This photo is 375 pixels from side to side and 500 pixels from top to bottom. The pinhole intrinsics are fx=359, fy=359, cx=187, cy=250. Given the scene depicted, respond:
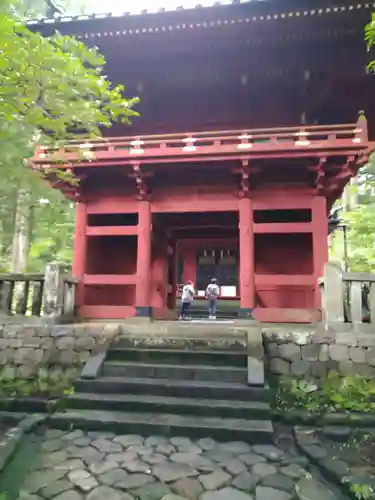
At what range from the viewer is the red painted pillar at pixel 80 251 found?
9180 millimetres

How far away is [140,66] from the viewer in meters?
9.23

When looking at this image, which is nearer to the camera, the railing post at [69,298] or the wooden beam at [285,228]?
the railing post at [69,298]

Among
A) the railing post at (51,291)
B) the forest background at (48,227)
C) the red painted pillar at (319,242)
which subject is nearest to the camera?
the railing post at (51,291)

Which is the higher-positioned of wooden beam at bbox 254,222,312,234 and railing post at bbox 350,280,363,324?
wooden beam at bbox 254,222,312,234

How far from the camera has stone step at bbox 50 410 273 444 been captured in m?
4.62

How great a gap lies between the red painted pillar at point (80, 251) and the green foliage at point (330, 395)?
5457mm

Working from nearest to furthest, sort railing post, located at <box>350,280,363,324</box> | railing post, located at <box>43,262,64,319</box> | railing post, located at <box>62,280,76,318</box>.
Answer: railing post, located at <box>350,280,363,324</box> < railing post, located at <box>43,262,64,319</box> < railing post, located at <box>62,280,76,318</box>

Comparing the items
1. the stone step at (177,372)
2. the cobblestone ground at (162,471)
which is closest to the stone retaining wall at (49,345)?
the stone step at (177,372)

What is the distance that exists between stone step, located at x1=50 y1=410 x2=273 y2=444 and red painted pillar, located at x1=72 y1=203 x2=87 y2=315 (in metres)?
4.38

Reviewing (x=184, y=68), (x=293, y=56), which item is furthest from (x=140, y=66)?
(x=293, y=56)

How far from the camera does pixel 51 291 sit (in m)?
7.67

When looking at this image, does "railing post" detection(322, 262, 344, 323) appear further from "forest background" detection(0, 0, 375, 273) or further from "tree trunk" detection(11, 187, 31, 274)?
"tree trunk" detection(11, 187, 31, 274)

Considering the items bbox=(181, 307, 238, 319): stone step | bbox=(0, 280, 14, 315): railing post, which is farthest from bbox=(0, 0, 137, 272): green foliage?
bbox=(181, 307, 238, 319): stone step

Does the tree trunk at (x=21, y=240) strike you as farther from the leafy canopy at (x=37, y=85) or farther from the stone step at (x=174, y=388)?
the leafy canopy at (x=37, y=85)
